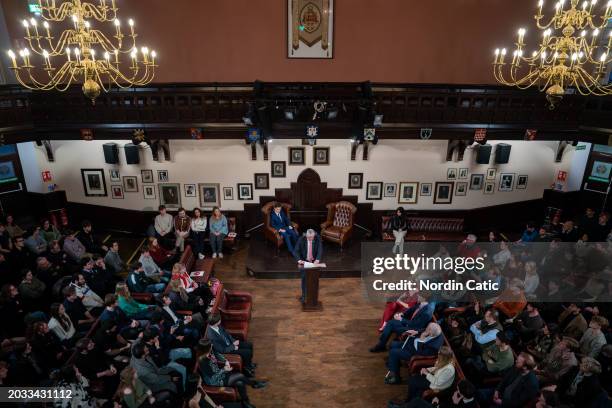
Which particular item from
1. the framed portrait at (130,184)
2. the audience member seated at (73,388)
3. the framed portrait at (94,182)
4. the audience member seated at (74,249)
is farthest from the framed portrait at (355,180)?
the audience member seated at (73,388)

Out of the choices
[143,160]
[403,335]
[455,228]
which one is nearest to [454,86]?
[455,228]

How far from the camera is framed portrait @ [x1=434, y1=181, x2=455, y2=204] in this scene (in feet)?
37.6

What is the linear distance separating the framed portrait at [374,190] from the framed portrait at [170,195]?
5.14m

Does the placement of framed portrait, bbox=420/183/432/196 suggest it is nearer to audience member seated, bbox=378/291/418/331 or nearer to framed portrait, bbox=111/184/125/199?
audience member seated, bbox=378/291/418/331

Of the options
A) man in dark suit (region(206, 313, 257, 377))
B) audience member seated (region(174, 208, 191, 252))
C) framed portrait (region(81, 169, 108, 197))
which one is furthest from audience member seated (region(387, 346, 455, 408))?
framed portrait (region(81, 169, 108, 197))

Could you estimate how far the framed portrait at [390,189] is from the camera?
1137 centimetres

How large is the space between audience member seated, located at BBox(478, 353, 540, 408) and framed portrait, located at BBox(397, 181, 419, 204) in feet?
21.3

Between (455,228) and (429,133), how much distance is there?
3144 millimetres

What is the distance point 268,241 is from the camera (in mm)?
10992

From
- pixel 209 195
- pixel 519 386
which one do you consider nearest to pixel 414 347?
pixel 519 386

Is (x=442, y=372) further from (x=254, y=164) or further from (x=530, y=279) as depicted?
(x=254, y=164)

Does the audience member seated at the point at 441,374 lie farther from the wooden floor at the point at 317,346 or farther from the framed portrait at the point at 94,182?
the framed portrait at the point at 94,182

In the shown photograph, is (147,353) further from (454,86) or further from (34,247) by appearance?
(454,86)

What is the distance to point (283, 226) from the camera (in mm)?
10484
